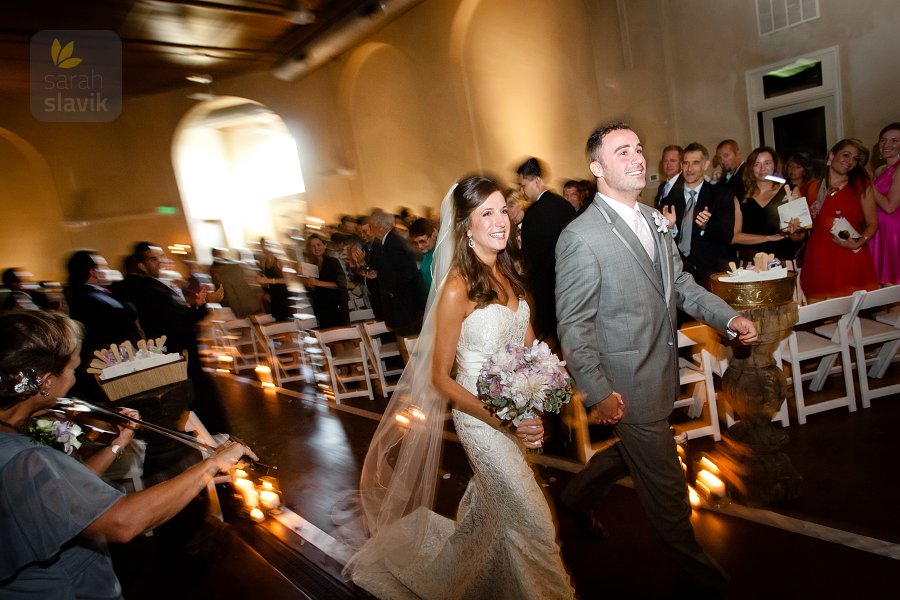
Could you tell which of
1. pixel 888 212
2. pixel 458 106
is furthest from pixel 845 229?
pixel 458 106

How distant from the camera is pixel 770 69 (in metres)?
7.58

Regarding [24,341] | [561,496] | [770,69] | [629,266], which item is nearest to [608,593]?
[561,496]

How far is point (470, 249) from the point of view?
8.16 feet

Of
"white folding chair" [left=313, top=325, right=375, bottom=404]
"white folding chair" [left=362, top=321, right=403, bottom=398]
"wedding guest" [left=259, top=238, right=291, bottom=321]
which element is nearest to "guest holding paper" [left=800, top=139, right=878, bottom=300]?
"white folding chair" [left=362, top=321, right=403, bottom=398]

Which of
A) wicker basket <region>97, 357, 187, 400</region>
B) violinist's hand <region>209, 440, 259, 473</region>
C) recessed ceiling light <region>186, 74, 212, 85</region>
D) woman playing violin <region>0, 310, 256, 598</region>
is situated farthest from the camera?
recessed ceiling light <region>186, 74, 212, 85</region>

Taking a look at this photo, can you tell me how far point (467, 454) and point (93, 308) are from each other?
11.5 feet

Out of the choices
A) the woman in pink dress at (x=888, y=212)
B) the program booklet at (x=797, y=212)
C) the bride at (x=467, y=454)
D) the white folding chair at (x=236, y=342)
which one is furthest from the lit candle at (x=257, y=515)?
the woman in pink dress at (x=888, y=212)

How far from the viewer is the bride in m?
2.27

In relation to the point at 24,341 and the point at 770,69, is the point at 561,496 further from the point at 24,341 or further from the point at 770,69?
the point at 770,69

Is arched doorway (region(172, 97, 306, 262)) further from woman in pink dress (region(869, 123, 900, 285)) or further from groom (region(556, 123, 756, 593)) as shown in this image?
groom (region(556, 123, 756, 593))

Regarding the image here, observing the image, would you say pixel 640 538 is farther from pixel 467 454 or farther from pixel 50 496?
pixel 50 496

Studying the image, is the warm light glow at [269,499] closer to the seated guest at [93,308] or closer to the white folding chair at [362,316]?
the seated guest at [93,308]

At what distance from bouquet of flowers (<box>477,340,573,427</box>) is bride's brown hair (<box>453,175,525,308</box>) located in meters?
0.31

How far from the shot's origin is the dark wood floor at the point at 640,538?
Result: 2486mm
